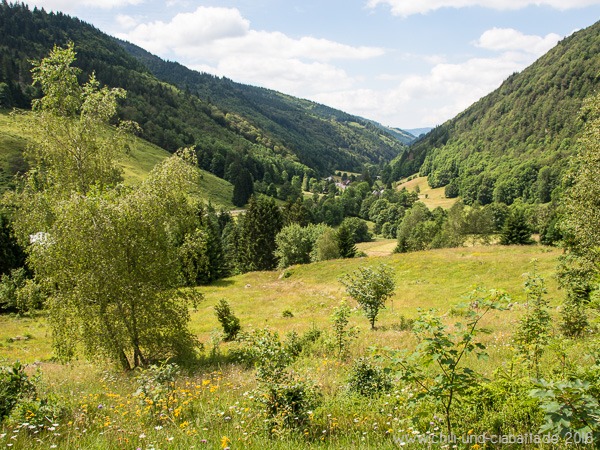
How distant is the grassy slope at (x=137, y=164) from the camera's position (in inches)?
4254

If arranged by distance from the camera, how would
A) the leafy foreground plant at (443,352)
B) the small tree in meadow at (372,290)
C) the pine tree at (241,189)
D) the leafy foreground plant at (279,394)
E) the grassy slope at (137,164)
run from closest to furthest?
the leafy foreground plant at (443,352)
the leafy foreground plant at (279,394)
the small tree in meadow at (372,290)
the grassy slope at (137,164)
the pine tree at (241,189)

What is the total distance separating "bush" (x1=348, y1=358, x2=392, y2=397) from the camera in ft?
26.6

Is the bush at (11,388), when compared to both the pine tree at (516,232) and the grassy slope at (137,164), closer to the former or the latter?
the grassy slope at (137,164)

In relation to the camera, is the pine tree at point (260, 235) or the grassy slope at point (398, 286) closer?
the grassy slope at point (398, 286)

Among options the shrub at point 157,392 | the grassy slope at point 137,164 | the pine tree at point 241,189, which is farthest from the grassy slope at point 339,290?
the pine tree at point 241,189

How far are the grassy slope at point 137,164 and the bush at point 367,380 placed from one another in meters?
60.6

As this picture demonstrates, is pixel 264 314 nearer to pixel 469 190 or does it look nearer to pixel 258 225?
pixel 258 225

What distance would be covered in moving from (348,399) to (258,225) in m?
66.9

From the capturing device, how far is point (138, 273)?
14.0 metres

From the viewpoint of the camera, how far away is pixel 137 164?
154 metres

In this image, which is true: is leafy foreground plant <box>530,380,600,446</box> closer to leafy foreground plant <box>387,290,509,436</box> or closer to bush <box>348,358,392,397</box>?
leafy foreground plant <box>387,290,509,436</box>

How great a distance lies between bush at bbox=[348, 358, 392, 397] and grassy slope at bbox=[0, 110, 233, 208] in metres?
60.6

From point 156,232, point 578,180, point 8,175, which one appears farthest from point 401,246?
point 8,175

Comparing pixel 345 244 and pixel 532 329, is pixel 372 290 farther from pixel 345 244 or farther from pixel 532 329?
pixel 345 244
